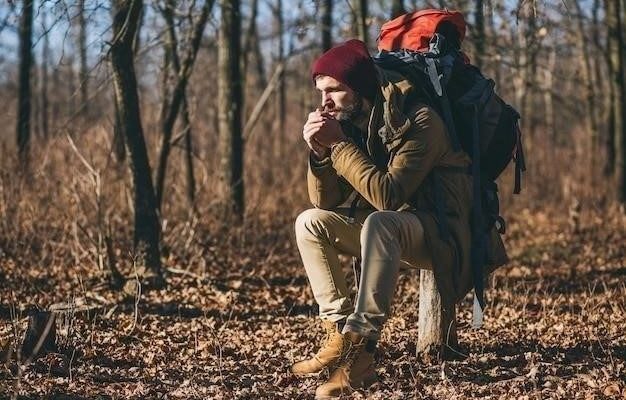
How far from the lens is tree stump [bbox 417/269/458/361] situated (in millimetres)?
4465

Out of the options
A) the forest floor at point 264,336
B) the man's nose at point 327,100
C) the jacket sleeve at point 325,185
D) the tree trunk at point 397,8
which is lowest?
the forest floor at point 264,336

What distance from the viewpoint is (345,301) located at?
169 inches

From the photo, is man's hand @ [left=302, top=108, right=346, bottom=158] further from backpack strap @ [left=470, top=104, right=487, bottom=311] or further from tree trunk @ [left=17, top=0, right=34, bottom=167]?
tree trunk @ [left=17, top=0, right=34, bottom=167]

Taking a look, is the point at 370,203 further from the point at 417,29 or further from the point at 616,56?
the point at 616,56

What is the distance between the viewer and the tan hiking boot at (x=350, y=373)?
3914mm

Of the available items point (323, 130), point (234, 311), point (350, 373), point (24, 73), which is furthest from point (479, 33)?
point (24, 73)

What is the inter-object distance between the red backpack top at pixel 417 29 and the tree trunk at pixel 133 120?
2394mm

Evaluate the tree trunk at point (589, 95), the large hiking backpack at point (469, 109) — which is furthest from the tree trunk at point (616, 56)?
the large hiking backpack at point (469, 109)

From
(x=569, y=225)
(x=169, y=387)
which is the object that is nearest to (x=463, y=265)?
(x=169, y=387)

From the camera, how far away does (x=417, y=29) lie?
4.32 metres

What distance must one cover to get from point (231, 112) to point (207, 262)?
8.30 ft

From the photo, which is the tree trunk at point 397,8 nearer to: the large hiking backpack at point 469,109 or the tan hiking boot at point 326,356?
the large hiking backpack at point 469,109

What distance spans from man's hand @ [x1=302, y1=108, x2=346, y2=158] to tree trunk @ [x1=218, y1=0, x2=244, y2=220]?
5640mm

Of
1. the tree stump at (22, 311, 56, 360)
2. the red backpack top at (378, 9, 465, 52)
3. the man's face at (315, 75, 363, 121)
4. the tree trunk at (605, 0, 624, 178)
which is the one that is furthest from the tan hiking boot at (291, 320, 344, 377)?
the tree trunk at (605, 0, 624, 178)
